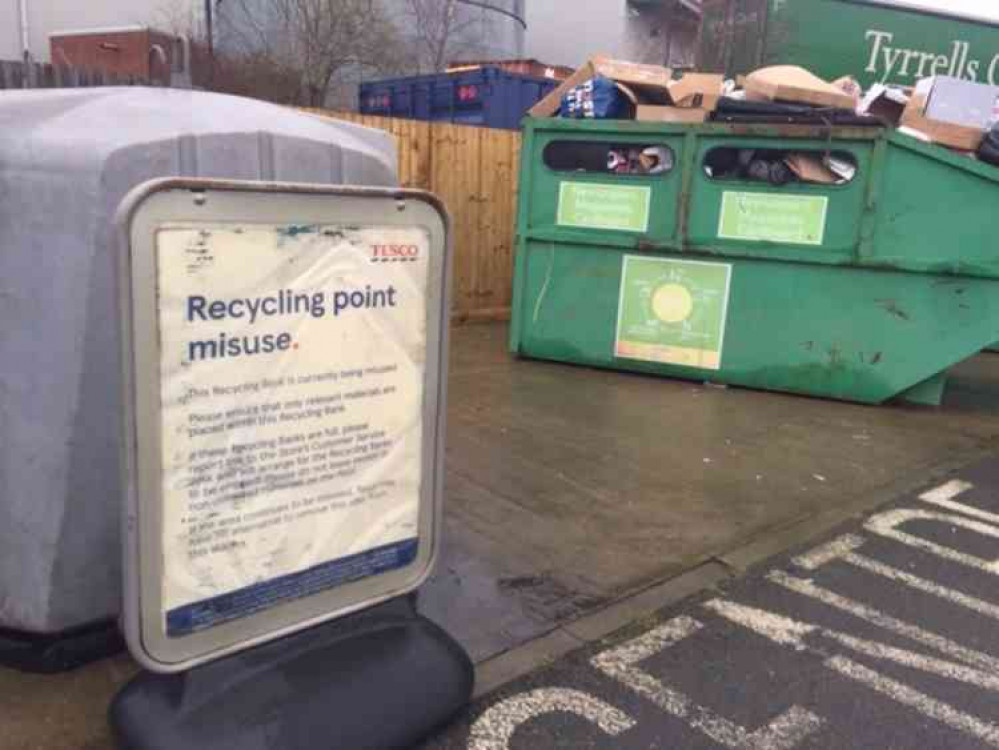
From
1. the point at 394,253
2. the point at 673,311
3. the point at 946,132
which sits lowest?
the point at 673,311

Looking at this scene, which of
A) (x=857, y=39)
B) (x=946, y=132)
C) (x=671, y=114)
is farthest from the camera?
(x=857, y=39)

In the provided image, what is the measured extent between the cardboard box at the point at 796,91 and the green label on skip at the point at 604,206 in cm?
102

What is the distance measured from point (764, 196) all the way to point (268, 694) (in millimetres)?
4924

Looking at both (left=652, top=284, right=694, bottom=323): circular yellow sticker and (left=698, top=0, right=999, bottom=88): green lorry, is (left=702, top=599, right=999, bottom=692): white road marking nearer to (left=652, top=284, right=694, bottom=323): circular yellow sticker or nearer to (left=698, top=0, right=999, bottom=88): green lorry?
(left=652, top=284, right=694, bottom=323): circular yellow sticker

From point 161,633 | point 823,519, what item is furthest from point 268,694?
point 823,519

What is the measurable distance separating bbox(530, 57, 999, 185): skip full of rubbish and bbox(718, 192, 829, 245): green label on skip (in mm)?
134

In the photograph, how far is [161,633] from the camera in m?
1.92

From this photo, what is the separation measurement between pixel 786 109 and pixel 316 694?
16.7ft

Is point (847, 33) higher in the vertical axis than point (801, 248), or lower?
higher

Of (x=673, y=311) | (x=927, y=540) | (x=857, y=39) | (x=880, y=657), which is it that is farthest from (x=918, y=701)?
(x=857, y=39)

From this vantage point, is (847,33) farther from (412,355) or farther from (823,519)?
(412,355)

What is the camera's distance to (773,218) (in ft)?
19.3

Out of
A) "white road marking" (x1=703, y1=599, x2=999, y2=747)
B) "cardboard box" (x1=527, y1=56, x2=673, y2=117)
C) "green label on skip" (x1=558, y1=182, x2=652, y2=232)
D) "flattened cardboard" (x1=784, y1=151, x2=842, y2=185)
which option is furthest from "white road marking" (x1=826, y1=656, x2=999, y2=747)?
"cardboard box" (x1=527, y1=56, x2=673, y2=117)

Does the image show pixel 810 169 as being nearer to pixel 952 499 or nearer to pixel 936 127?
pixel 936 127
